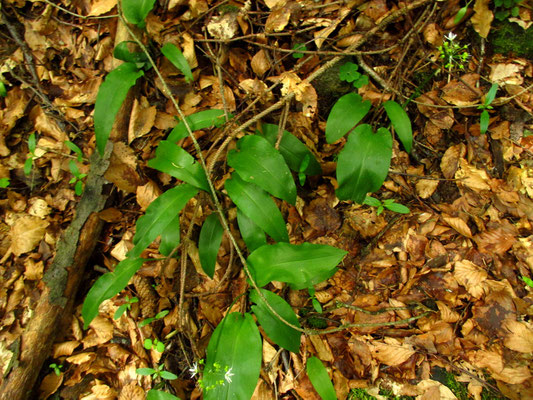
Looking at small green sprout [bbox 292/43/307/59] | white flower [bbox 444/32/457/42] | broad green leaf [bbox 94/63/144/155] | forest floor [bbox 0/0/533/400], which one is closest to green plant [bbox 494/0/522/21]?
forest floor [bbox 0/0/533/400]

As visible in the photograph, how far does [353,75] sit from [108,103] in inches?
59.7

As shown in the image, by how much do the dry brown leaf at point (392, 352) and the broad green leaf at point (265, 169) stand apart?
3.13 ft

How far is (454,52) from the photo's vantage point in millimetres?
1967

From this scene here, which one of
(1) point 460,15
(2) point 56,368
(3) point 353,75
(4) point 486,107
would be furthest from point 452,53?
(2) point 56,368

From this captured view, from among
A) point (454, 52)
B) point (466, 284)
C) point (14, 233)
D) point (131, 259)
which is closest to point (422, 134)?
point (454, 52)

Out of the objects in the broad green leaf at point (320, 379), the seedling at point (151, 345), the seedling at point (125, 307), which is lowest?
the broad green leaf at point (320, 379)

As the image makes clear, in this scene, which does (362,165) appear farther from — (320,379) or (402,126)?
(320,379)

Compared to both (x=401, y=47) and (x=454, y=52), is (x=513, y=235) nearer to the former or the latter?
(x=454, y=52)

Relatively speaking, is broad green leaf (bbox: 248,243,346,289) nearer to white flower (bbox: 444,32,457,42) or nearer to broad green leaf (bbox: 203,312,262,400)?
broad green leaf (bbox: 203,312,262,400)

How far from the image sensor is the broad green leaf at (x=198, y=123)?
1876mm

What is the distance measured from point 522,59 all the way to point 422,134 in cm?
77

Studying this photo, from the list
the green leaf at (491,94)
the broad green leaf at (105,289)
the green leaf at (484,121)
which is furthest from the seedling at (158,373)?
the green leaf at (491,94)

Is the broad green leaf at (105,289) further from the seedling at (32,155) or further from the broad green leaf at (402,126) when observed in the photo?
the broad green leaf at (402,126)

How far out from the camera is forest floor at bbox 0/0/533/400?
1.75 meters
